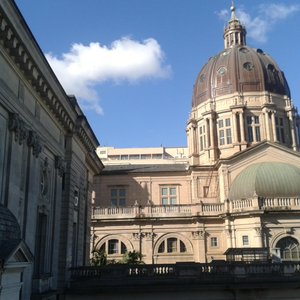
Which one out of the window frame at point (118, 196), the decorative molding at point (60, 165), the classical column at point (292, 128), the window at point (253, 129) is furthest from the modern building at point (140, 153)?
the decorative molding at point (60, 165)

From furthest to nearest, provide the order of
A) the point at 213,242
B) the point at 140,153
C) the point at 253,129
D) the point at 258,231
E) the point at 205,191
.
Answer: the point at 140,153, the point at 253,129, the point at 205,191, the point at 213,242, the point at 258,231

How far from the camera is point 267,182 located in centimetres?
4588

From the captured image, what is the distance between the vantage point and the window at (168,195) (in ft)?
182

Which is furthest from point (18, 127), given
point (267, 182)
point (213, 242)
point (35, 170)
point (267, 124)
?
point (267, 124)

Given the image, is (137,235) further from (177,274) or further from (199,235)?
(177,274)

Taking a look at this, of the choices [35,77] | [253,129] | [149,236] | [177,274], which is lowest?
[177,274]

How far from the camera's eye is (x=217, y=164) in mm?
52656

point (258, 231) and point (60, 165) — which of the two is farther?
point (258, 231)

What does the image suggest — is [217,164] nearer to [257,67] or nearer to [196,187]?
[196,187]

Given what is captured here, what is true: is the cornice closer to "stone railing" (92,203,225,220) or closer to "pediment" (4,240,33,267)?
"pediment" (4,240,33,267)

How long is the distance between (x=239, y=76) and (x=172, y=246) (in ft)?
83.1

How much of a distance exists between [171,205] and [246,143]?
13.3m

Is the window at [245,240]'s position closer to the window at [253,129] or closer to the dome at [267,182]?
the dome at [267,182]

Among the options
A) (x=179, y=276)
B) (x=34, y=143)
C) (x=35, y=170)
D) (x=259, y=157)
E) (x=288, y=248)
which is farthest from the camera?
(x=259, y=157)
